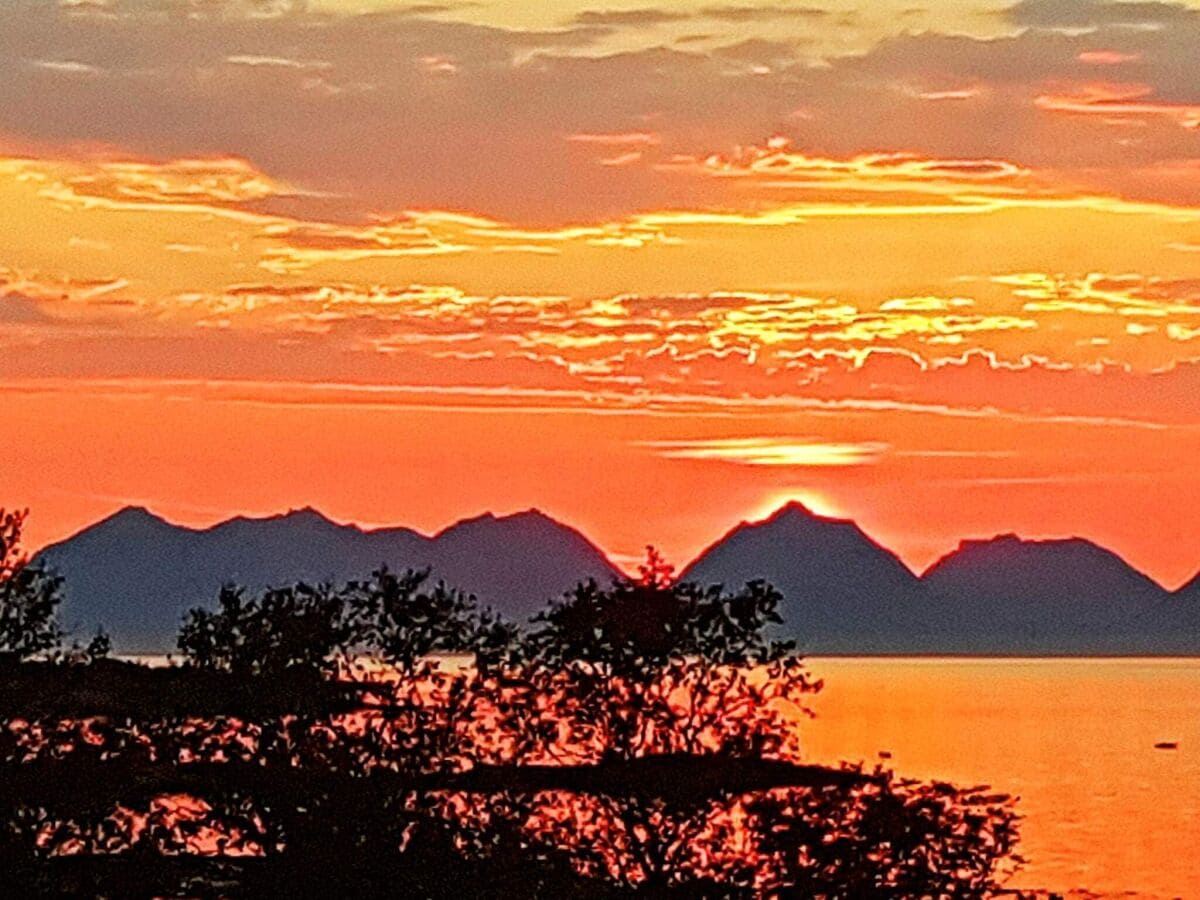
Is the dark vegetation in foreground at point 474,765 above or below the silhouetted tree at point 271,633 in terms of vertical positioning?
below

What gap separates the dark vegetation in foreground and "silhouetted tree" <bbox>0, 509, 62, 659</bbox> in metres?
0.04

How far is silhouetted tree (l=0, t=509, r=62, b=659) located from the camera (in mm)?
43656

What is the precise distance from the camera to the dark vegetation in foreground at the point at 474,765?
130 feet

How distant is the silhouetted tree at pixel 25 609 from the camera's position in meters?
43.7

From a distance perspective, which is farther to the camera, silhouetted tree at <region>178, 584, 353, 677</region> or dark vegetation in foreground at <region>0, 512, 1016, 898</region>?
silhouetted tree at <region>178, 584, 353, 677</region>

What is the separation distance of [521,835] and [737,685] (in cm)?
456

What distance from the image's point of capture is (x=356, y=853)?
4019cm

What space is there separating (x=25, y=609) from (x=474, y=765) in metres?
8.02

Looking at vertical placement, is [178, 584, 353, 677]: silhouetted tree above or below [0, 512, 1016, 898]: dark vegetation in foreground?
above

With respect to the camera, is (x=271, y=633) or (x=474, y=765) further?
(x=271, y=633)

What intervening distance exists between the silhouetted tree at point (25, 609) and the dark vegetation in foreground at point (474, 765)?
0.04 meters

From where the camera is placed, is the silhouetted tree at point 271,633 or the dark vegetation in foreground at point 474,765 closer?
the dark vegetation in foreground at point 474,765

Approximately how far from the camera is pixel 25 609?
144ft

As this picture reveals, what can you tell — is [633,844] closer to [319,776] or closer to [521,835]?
[521,835]
